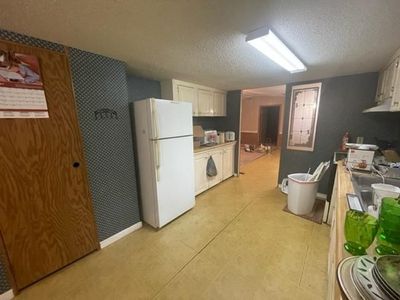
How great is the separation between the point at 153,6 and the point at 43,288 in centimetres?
252

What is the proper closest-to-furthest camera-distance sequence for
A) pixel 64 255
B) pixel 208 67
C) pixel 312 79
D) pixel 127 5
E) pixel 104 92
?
pixel 127 5, pixel 64 255, pixel 104 92, pixel 208 67, pixel 312 79

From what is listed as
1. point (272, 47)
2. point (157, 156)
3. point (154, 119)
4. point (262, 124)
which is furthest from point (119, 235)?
point (262, 124)

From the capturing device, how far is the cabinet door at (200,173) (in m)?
3.26

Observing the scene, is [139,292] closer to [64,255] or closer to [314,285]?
[64,255]

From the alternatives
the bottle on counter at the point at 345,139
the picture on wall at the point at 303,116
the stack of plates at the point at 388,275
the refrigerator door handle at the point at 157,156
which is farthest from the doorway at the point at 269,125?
the stack of plates at the point at 388,275

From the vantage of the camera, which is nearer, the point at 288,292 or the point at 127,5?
the point at 127,5

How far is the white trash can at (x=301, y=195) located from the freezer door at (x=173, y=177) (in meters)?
1.57

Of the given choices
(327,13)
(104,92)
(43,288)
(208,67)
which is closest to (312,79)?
(208,67)

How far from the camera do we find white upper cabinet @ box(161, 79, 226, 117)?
9.82ft

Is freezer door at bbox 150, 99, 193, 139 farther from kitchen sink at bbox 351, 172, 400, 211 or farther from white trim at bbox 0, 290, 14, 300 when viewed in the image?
kitchen sink at bbox 351, 172, 400, 211

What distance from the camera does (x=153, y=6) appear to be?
3.50 ft

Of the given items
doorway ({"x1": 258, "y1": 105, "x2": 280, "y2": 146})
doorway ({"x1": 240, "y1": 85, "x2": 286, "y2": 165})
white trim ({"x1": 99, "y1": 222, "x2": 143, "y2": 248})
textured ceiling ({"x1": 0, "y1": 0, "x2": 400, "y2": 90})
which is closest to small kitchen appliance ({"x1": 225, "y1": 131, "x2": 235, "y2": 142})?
textured ceiling ({"x1": 0, "y1": 0, "x2": 400, "y2": 90})

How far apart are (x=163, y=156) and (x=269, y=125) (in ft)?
23.0

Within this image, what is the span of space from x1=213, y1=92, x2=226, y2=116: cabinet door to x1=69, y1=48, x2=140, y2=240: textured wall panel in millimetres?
2246
